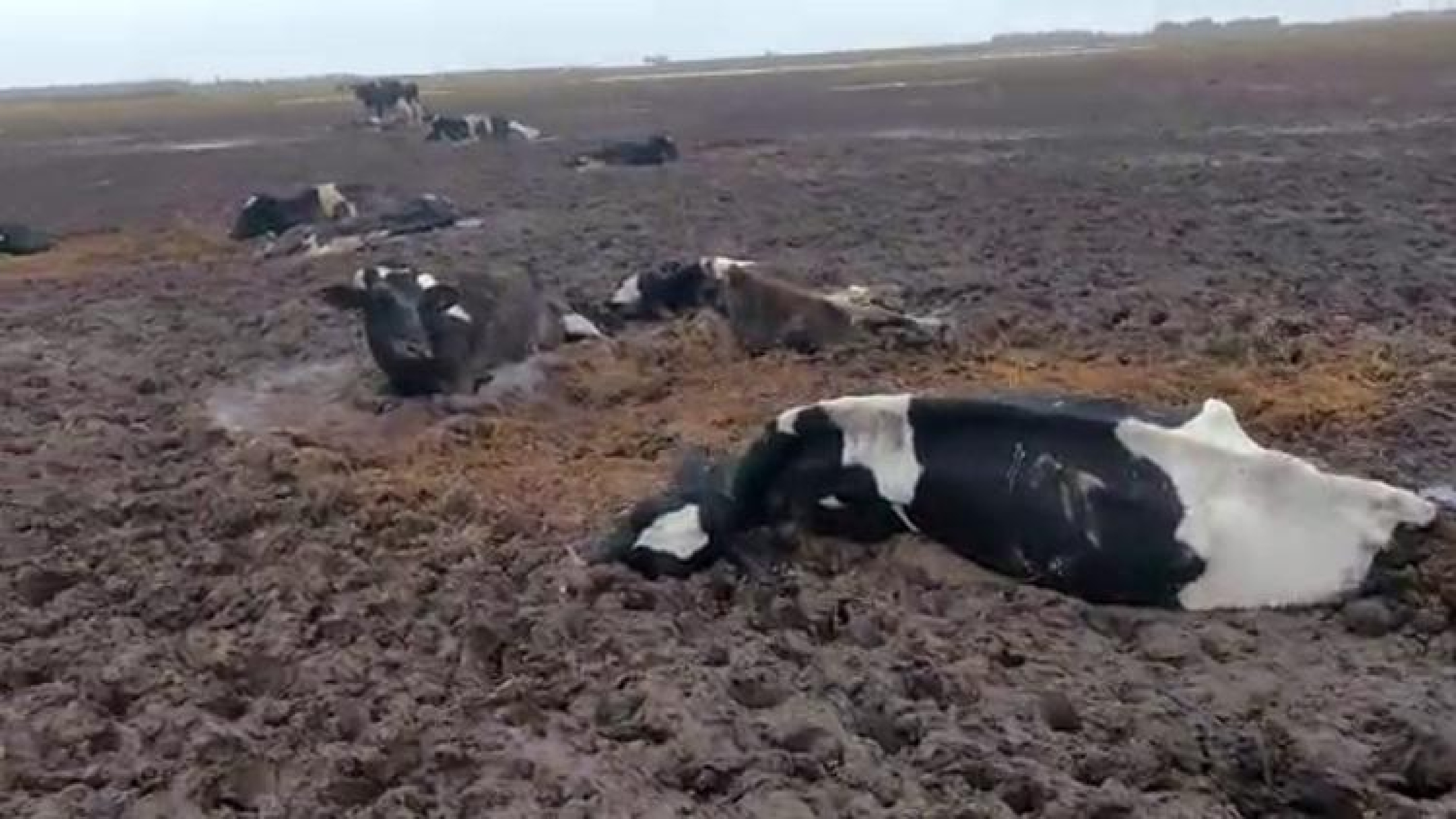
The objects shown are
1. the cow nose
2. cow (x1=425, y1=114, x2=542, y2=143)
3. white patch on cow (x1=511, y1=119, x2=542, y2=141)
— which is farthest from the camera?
white patch on cow (x1=511, y1=119, x2=542, y2=141)

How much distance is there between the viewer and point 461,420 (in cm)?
939

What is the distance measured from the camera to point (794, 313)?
428 inches

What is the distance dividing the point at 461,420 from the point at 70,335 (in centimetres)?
525

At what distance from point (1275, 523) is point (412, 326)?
6040 millimetres

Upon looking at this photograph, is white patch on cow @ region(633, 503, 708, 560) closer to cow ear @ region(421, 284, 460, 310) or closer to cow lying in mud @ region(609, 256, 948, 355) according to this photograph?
cow lying in mud @ region(609, 256, 948, 355)

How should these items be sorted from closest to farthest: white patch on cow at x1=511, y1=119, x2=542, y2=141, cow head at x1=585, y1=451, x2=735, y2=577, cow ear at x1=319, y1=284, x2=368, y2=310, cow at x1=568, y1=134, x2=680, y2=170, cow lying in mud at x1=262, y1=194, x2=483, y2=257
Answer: cow head at x1=585, y1=451, x2=735, y2=577, cow ear at x1=319, y1=284, x2=368, y2=310, cow lying in mud at x1=262, y1=194, x2=483, y2=257, cow at x1=568, y1=134, x2=680, y2=170, white patch on cow at x1=511, y1=119, x2=542, y2=141

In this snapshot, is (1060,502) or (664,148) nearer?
(1060,502)

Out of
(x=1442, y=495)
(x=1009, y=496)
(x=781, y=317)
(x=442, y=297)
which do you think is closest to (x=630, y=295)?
(x=781, y=317)

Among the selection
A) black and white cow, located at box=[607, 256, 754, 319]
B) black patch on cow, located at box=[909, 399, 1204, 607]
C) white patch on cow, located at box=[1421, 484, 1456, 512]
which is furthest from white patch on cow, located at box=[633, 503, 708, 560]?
black and white cow, located at box=[607, 256, 754, 319]

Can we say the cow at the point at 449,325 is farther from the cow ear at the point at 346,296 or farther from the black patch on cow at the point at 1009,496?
the black patch on cow at the point at 1009,496

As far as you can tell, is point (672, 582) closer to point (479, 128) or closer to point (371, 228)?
point (371, 228)

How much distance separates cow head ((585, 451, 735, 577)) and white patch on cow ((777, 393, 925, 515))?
0.39 meters

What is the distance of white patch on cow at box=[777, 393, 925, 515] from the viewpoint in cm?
661

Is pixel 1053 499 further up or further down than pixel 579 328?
further up
